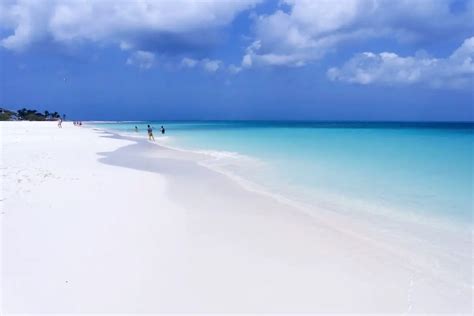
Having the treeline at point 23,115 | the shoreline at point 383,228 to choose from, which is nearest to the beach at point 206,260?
the shoreline at point 383,228

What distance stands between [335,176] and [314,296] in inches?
350

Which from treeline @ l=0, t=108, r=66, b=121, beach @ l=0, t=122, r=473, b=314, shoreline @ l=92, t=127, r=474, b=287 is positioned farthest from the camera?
treeline @ l=0, t=108, r=66, b=121

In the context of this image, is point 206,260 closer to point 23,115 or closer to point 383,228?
point 383,228

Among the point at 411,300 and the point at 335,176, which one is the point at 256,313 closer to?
the point at 411,300

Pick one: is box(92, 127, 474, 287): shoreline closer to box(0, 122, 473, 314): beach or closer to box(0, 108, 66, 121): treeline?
box(0, 122, 473, 314): beach

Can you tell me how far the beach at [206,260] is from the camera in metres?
3.69

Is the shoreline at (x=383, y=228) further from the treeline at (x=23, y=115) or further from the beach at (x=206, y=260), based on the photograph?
the treeline at (x=23, y=115)

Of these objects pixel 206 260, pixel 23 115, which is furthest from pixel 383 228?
pixel 23 115

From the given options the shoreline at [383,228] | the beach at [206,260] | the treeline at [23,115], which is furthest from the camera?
the treeline at [23,115]

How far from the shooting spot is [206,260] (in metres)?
4.65

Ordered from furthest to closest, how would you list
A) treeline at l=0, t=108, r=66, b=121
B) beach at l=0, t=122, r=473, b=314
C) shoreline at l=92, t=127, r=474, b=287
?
treeline at l=0, t=108, r=66, b=121 < shoreline at l=92, t=127, r=474, b=287 < beach at l=0, t=122, r=473, b=314

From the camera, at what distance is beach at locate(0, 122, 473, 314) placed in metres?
3.69

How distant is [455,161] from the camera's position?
1727 cm

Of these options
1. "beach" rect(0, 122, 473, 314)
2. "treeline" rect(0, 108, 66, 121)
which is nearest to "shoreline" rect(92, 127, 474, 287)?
"beach" rect(0, 122, 473, 314)
